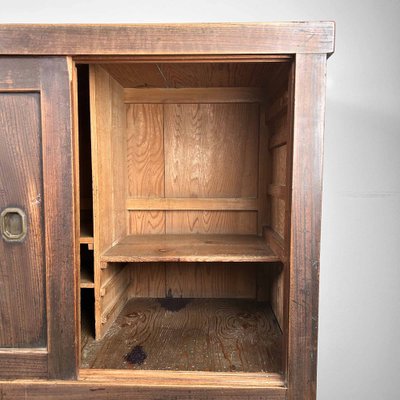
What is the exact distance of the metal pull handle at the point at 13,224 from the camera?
38.8 inches

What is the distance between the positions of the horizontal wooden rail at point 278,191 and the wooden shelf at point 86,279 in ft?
2.58

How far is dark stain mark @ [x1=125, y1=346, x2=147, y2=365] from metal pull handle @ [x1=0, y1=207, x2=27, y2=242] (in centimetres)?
55

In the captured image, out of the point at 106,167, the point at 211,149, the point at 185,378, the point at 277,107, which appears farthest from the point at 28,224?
the point at 277,107

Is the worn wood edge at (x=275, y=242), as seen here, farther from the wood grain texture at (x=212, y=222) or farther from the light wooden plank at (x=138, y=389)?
the light wooden plank at (x=138, y=389)

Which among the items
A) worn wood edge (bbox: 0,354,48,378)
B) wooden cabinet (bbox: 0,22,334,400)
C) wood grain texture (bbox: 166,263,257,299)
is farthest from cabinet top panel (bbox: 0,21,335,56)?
wood grain texture (bbox: 166,263,257,299)

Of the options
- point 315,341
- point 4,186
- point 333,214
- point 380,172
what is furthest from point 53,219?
point 380,172

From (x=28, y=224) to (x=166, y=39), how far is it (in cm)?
70

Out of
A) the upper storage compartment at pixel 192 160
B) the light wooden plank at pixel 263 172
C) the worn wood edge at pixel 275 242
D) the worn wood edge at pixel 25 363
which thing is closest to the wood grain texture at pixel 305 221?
the worn wood edge at pixel 275 242

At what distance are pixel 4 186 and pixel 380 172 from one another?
1605mm

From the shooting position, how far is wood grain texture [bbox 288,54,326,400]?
909 millimetres

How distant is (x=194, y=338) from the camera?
1265mm

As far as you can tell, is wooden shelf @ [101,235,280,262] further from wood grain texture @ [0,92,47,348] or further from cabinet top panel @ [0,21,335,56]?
cabinet top panel @ [0,21,335,56]

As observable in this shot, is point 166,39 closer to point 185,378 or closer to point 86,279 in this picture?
point 86,279

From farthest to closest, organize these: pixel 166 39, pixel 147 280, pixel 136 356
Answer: pixel 147 280 < pixel 136 356 < pixel 166 39
